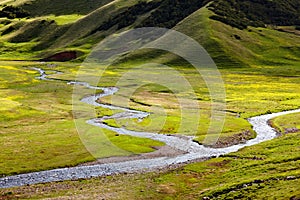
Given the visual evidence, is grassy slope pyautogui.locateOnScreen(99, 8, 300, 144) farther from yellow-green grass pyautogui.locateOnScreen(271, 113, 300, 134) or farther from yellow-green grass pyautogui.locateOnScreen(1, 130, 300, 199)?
yellow-green grass pyautogui.locateOnScreen(1, 130, 300, 199)

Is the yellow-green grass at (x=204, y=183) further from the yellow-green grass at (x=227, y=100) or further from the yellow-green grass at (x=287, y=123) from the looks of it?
the yellow-green grass at (x=287, y=123)

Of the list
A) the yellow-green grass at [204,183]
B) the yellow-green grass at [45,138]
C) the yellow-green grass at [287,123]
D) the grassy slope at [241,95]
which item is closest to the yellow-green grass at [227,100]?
the grassy slope at [241,95]

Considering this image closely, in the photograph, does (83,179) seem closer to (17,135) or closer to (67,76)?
(17,135)

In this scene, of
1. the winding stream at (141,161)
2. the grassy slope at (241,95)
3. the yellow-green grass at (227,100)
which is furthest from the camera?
the grassy slope at (241,95)

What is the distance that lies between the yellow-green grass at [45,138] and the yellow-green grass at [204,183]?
9.82 m

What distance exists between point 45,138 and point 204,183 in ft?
107

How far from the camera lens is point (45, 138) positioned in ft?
236

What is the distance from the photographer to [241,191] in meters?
43.1

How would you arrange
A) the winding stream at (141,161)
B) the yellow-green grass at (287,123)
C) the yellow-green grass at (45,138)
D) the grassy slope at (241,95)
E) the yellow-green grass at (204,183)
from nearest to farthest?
1. the yellow-green grass at (204,183)
2. the winding stream at (141,161)
3. the yellow-green grass at (45,138)
4. the yellow-green grass at (287,123)
5. the grassy slope at (241,95)

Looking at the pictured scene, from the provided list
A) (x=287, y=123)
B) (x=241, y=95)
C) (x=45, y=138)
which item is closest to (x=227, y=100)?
(x=241, y=95)

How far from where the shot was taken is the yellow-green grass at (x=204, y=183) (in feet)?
141

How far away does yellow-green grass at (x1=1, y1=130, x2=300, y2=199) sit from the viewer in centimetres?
4303

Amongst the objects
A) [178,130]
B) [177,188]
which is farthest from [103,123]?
[177,188]

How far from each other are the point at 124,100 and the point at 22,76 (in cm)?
6655
